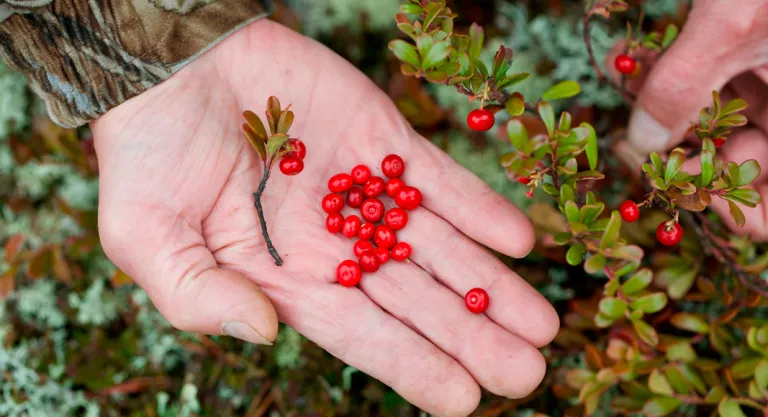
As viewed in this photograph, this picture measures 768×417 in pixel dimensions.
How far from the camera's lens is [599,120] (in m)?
4.62

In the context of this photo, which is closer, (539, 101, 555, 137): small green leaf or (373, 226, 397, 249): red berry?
(539, 101, 555, 137): small green leaf

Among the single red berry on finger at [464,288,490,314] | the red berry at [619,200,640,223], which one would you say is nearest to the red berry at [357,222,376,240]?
the single red berry on finger at [464,288,490,314]

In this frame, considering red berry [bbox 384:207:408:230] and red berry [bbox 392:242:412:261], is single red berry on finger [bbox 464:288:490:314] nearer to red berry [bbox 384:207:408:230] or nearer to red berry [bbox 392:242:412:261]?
red berry [bbox 392:242:412:261]

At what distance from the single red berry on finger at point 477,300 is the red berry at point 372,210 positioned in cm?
67

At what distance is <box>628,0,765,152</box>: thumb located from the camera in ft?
10.9

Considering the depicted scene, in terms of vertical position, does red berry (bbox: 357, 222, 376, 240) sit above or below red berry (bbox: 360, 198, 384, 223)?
below

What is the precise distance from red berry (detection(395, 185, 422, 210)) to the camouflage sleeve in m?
1.36

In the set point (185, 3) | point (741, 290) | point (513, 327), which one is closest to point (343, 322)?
point (513, 327)

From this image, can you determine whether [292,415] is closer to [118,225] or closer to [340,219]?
[340,219]

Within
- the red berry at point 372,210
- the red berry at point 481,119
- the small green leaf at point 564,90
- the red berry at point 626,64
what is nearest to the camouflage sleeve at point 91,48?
the red berry at point 372,210

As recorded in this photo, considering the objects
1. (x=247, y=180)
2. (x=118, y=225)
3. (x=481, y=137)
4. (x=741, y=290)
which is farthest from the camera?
(x=481, y=137)

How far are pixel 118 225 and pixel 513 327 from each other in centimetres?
195

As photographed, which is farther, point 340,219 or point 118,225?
point 340,219

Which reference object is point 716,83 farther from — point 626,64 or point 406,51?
point 406,51
